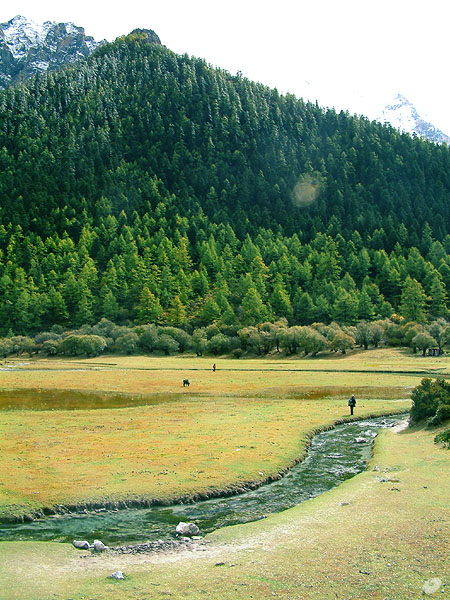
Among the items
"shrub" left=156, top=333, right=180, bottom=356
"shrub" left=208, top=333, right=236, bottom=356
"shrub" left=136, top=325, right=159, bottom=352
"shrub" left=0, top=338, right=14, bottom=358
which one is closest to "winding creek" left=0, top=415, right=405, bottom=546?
"shrub" left=208, top=333, right=236, bottom=356

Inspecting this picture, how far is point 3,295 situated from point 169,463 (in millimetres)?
174499

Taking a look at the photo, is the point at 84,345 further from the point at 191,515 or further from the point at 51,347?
the point at 191,515

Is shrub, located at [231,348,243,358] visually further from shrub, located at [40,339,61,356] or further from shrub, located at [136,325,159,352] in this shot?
shrub, located at [40,339,61,356]

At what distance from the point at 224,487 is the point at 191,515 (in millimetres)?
3927

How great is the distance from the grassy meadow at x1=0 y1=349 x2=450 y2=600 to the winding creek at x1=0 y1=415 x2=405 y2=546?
1.14 m

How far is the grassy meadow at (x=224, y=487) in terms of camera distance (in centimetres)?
1571

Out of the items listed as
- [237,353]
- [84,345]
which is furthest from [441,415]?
[84,345]

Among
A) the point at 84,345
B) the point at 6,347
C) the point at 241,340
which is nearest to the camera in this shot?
the point at 84,345

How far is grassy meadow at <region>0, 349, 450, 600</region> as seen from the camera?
15.7m

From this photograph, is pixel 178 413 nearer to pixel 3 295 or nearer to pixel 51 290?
pixel 51 290

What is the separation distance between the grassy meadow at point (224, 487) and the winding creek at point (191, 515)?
44.7 inches

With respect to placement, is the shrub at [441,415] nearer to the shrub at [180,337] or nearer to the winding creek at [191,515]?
the winding creek at [191,515]

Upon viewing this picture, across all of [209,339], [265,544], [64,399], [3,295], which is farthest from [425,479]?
[3,295]

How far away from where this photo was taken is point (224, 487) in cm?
2736
